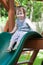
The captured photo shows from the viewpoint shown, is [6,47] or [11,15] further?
[11,15]

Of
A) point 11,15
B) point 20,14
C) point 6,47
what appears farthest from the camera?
point 11,15

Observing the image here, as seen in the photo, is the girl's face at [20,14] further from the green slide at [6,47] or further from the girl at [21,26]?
the green slide at [6,47]

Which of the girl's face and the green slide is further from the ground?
the girl's face

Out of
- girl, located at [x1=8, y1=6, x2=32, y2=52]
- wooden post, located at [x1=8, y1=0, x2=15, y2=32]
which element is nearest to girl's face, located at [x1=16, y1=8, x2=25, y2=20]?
girl, located at [x1=8, y1=6, x2=32, y2=52]

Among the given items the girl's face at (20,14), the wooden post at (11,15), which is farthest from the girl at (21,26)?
the wooden post at (11,15)

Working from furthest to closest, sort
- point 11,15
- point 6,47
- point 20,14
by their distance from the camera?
point 11,15 < point 6,47 < point 20,14

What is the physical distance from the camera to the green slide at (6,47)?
109 inches

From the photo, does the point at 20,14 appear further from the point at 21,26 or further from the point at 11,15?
the point at 11,15

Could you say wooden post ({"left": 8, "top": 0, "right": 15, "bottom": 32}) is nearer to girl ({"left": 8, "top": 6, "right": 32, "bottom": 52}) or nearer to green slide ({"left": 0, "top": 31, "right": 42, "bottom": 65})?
green slide ({"left": 0, "top": 31, "right": 42, "bottom": 65})

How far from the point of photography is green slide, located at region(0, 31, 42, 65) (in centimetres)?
277

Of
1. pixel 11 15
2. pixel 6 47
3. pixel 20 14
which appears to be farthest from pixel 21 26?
pixel 11 15

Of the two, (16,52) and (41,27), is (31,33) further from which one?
(41,27)

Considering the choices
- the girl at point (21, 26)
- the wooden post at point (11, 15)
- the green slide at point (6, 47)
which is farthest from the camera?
the wooden post at point (11, 15)

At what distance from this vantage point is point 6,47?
3545 mm
